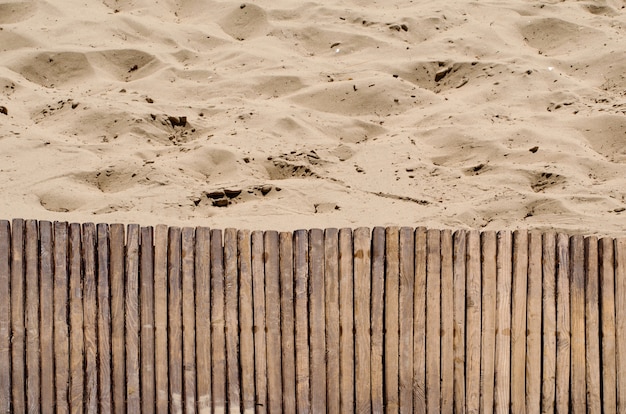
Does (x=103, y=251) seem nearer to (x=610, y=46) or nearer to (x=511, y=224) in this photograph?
(x=511, y=224)

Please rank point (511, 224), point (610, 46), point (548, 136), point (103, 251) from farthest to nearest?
1. point (610, 46)
2. point (548, 136)
3. point (511, 224)
4. point (103, 251)

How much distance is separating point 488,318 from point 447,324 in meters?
0.21

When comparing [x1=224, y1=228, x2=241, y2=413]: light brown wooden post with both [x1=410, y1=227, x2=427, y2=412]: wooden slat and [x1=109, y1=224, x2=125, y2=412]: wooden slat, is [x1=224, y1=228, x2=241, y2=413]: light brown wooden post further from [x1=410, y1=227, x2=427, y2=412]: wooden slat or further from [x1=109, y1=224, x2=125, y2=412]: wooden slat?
[x1=410, y1=227, x2=427, y2=412]: wooden slat

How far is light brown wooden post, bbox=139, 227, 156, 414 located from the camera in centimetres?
525

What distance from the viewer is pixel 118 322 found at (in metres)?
5.26

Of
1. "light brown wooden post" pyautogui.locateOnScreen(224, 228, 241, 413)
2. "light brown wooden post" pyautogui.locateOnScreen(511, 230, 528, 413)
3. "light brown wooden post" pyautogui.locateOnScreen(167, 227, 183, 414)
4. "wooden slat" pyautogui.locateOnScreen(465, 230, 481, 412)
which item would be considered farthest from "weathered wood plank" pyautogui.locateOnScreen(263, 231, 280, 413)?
"light brown wooden post" pyautogui.locateOnScreen(511, 230, 528, 413)

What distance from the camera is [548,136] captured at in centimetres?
798

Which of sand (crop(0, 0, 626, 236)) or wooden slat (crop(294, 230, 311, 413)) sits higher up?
sand (crop(0, 0, 626, 236))

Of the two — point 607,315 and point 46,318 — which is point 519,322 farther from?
point 46,318

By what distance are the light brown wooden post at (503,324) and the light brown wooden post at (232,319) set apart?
1.33m

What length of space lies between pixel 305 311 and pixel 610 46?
207 inches


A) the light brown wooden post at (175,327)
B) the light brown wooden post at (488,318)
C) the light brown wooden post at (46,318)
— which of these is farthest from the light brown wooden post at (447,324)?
the light brown wooden post at (46,318)

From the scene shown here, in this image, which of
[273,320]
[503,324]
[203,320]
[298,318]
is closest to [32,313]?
[203,320]

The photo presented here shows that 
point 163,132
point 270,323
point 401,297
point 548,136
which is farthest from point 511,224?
point 163,132
